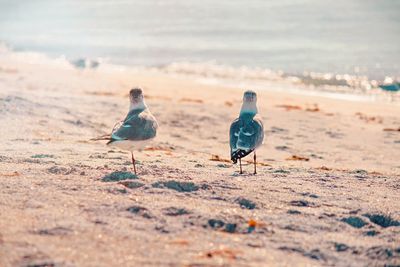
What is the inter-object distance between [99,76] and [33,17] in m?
32.6

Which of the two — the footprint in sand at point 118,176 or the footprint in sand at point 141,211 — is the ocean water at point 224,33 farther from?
the footprint in sand at point 141,211

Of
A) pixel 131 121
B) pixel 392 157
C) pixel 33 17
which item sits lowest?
pixel 392 157

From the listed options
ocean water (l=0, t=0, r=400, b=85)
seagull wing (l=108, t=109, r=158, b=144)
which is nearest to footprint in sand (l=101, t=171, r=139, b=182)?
seagull wing (l=108, t=109, r=158, b=144)

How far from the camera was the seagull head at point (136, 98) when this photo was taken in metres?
8.27

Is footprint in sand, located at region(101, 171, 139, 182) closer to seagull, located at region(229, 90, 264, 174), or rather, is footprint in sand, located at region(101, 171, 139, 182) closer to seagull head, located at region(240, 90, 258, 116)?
seagull, located at region(229, 90, 264, 174)

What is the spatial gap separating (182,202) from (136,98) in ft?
9.42

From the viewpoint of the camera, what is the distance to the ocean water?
27.8 m

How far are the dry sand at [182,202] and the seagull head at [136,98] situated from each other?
0.64 m

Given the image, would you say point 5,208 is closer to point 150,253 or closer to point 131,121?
point 150,253

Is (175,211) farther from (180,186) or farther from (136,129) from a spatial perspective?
(136,129)

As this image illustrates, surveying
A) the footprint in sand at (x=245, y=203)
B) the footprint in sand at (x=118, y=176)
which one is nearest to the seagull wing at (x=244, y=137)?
the footprint in sand at (x=118, y=176)

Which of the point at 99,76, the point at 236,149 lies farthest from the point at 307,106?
the point at 236,149

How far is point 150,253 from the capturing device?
4.51 metres

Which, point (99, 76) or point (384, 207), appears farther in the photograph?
point (99, 76)
